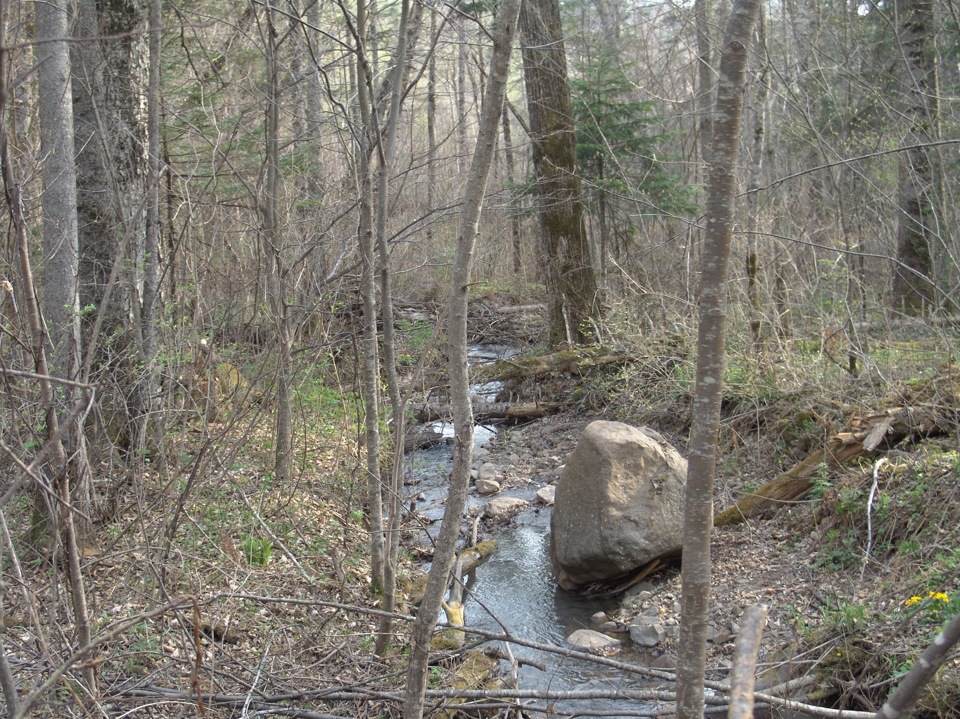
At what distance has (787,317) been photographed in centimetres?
827

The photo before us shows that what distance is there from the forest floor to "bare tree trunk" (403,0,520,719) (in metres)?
0.71

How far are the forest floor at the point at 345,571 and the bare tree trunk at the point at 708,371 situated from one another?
1414 mm

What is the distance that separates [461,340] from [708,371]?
1.04m

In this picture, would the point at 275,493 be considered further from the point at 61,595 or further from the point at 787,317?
the point at 787,317

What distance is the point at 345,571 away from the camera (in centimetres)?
552

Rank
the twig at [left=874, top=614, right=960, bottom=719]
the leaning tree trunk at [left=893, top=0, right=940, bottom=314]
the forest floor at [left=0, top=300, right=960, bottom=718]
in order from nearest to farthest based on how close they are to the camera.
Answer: the twig at [left=874, top=614, right=960, bottom=719] < the forest floor at [left=0, top=300, right=960, bottom=718] < the leaning tree trunk at [left=893, top=0, right=940, bottom=314]

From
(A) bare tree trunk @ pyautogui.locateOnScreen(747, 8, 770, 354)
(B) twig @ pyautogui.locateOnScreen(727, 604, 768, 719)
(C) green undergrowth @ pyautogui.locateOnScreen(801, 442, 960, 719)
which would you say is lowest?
(C) green undergrowth @ pyautogui.locateOnScreen(801, 442, 960, 719)

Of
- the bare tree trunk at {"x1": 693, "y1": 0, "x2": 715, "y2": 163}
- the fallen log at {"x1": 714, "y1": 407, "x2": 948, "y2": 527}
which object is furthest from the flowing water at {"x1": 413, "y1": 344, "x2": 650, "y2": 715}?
the bare tree trunk at {"x1": 693, "y1": 0, "x2": 715, "y2": 163}

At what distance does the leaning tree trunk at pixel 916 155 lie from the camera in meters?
7.23

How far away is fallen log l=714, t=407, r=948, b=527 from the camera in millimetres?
6191

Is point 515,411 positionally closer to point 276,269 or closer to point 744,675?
point 276,269

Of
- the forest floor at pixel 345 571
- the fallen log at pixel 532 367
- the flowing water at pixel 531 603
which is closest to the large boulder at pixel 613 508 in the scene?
the flowing water at pixel 531 603

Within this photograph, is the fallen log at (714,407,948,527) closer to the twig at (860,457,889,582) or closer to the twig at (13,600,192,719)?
the twig at (860,457,889,582)

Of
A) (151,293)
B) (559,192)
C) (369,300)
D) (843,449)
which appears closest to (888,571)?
(843,449)
